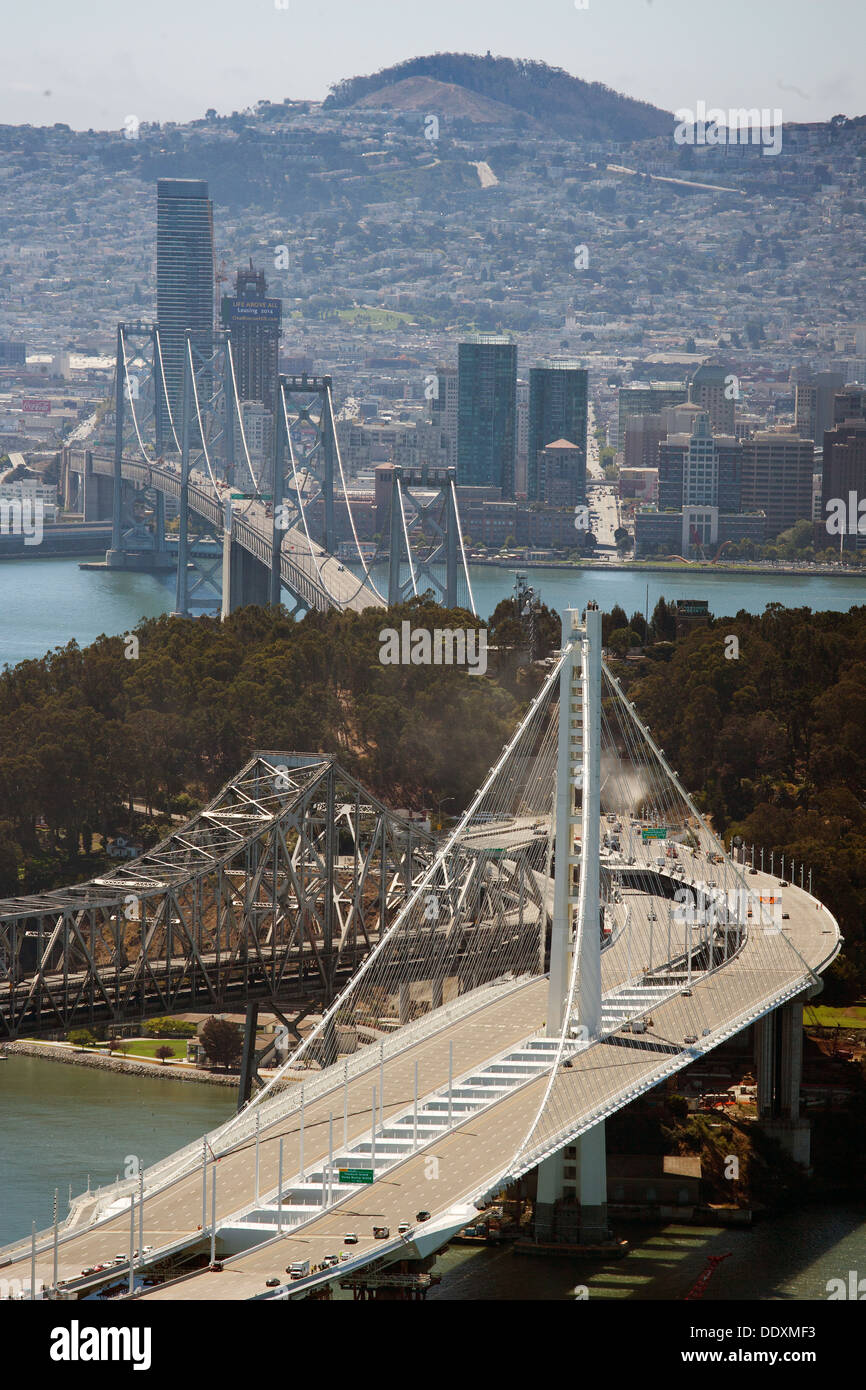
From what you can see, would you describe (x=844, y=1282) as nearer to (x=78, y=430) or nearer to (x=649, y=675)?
(x=649, y=675)

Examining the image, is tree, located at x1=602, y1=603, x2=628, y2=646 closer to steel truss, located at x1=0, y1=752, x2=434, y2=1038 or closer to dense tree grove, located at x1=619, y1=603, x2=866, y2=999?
dense tree grove, located at x1=619, y1=603, x2=866, y2=999

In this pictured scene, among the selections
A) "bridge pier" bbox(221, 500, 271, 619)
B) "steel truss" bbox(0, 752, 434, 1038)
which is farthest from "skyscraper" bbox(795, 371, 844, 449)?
"steel truss" bbox(0, 752, 434, 1038)

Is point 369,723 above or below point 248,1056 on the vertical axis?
above

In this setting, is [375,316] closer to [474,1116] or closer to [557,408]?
[557,408]

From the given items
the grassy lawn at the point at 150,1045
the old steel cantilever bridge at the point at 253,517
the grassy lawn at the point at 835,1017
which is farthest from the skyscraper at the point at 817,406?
the grassy lawn at the point at 150,1045

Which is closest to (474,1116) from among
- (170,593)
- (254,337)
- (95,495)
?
(170,593)

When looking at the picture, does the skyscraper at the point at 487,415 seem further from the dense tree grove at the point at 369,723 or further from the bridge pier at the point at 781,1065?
the bridge pier at the point at 781,1065
